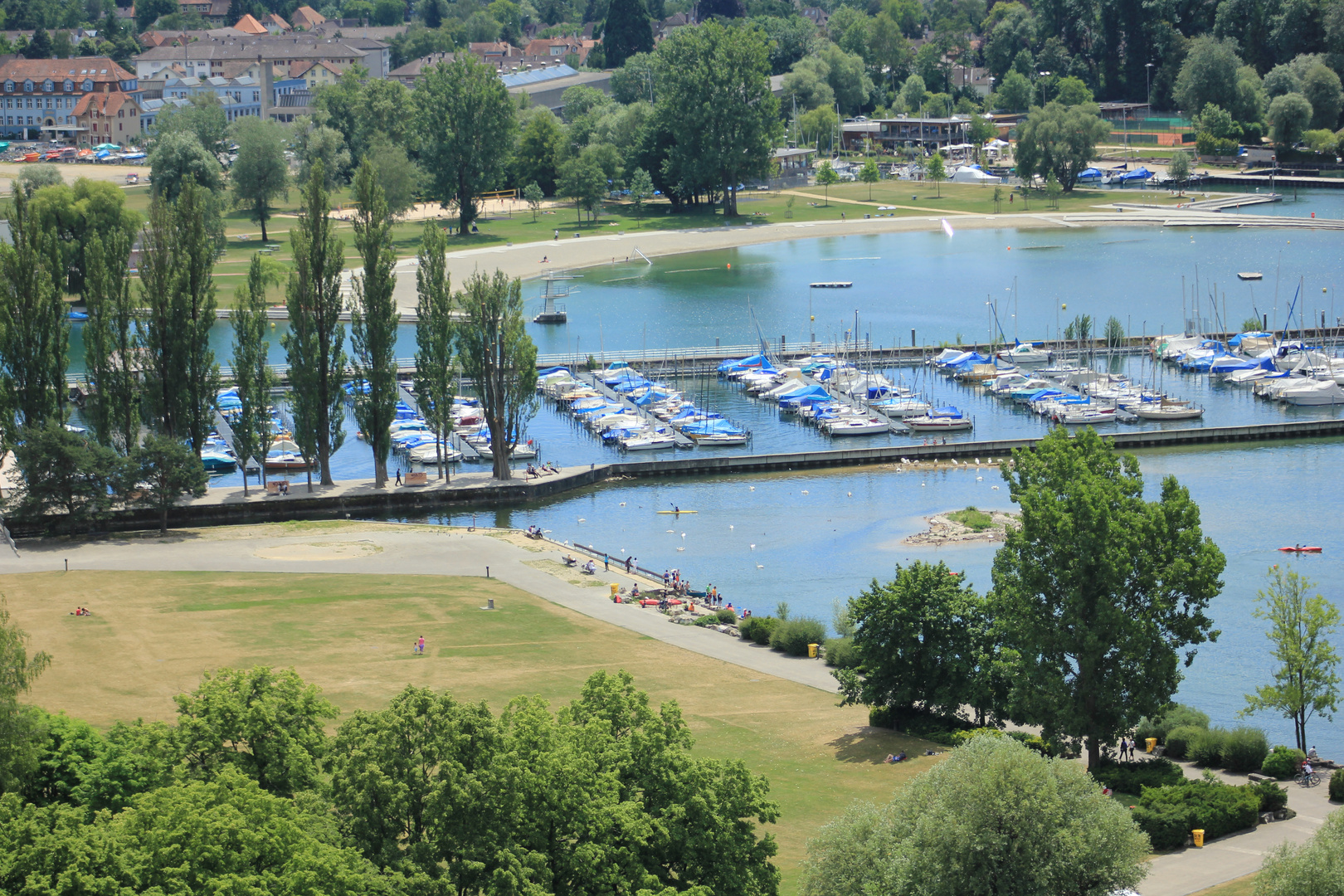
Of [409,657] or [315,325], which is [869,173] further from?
[409,657]

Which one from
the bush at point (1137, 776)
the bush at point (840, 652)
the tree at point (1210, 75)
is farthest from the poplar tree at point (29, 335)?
the tree at point (1210, 75)

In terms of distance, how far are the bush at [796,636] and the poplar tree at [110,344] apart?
32.2 m

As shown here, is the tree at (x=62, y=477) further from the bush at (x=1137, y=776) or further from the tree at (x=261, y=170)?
the tree at (x=261, y=170)

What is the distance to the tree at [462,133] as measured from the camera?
14538cm

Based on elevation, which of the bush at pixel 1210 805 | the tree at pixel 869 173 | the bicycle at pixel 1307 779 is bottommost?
the bicycle at pixel 1307 779

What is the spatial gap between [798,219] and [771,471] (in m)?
80.2

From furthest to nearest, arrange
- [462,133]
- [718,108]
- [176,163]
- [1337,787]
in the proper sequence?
[718,108]
[462,133]
[176,163]
[1337,787]

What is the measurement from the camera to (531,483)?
74125 mm

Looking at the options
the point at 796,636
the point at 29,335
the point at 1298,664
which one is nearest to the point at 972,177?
the point at 29,335

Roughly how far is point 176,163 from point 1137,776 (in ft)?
402

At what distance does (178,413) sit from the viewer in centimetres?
6950

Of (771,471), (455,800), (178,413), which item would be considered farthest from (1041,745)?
(178,413)

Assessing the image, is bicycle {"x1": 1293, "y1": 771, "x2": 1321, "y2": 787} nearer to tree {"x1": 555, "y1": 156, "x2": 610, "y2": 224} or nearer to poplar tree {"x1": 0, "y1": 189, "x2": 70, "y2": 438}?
poplar tree {"x1": 0, "y1": 189, "x2": 70, "y2": 438}

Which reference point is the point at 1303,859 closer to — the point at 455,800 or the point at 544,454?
the point at 455,800
